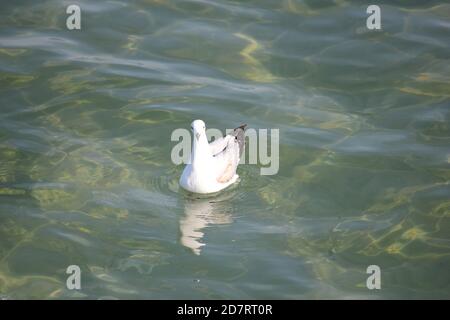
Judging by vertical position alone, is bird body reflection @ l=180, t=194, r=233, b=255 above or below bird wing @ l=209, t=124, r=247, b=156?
below

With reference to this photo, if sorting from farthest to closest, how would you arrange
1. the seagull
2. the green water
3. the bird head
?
the seagull → the bird head → the green water

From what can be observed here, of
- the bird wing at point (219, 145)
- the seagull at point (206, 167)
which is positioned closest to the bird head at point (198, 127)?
the seagull at point (206, 167)

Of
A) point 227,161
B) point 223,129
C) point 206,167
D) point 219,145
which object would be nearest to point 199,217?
point 206,167

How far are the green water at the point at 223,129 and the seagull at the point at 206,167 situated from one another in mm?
159

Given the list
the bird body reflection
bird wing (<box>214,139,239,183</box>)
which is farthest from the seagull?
the bird body reflection

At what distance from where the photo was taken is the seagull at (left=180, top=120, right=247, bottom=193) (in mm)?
9555

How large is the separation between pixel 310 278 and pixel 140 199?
2.41 m

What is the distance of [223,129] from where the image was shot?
1113 cm

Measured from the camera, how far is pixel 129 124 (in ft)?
36.6

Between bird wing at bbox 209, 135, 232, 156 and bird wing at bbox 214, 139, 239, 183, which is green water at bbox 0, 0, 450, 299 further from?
bird wing at bbox 209, 135, 232, 156

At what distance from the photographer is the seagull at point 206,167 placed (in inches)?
376

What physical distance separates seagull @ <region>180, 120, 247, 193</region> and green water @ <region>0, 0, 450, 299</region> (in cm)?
16

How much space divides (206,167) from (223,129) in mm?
1610

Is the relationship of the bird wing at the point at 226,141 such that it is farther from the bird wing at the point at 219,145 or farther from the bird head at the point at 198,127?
the bird head at the point at 198,127
